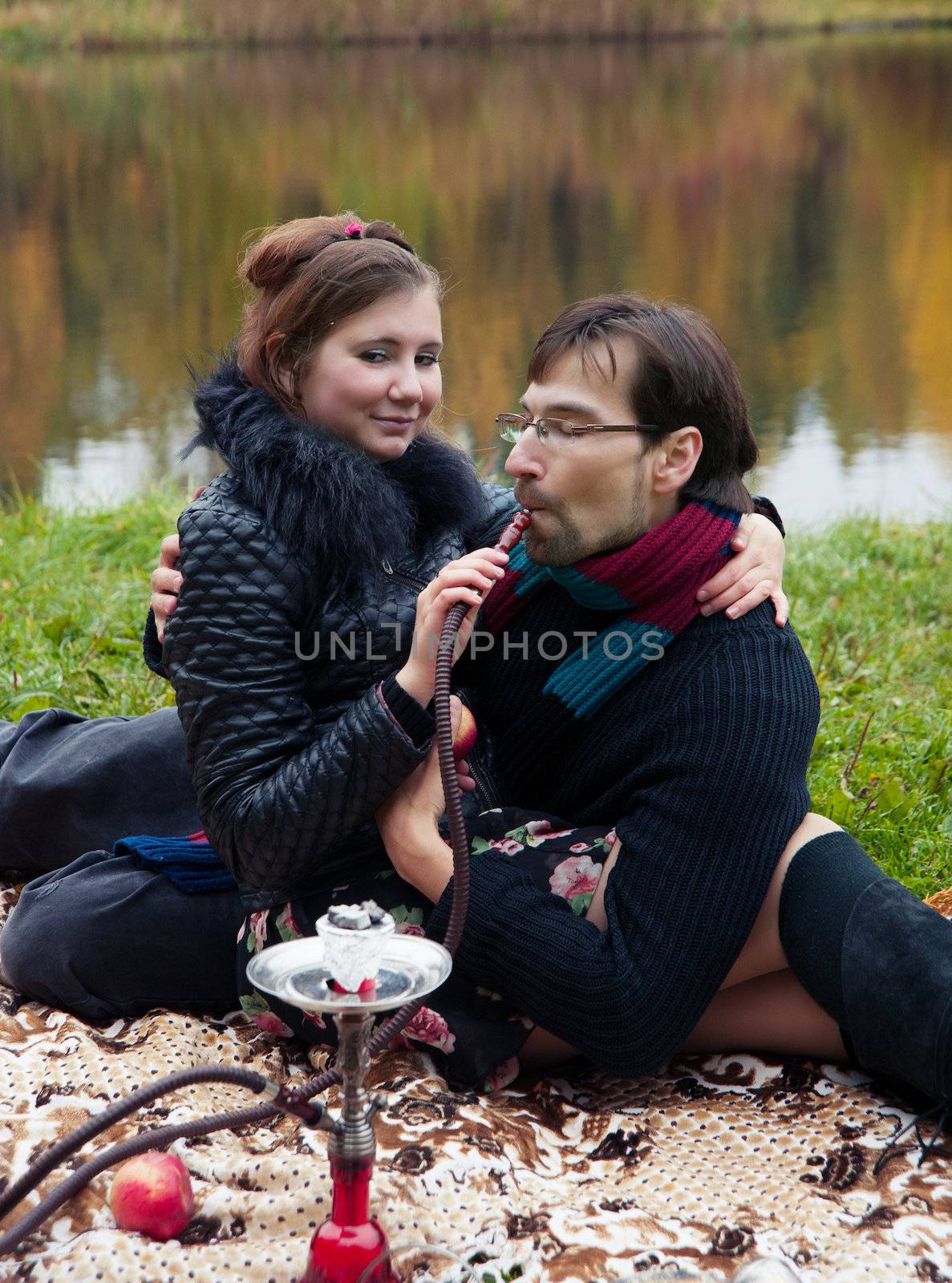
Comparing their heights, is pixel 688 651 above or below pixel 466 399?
above

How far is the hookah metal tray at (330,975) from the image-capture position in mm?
1670

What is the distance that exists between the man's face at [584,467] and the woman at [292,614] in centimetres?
24

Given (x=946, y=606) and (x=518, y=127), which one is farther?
(x=518, y=127)

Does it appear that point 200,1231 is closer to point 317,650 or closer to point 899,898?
point 317,650

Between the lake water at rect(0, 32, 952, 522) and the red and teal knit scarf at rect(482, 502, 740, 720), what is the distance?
7.82 feet

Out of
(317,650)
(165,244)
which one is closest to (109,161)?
(165,244)

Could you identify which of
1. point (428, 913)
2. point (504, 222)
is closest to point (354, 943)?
point (428, 913)

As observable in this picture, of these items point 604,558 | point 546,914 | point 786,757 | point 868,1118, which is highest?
point 604,558

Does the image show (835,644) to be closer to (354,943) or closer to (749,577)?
(749,577)

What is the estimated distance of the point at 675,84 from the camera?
23.8 meters

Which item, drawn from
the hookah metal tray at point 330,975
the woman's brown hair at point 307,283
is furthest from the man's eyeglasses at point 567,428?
the hookah metal tray at point 330,975

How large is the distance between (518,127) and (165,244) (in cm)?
817

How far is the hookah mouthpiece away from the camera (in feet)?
5.41

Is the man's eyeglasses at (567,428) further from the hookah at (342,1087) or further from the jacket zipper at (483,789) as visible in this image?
the hookah at (342,1087)
